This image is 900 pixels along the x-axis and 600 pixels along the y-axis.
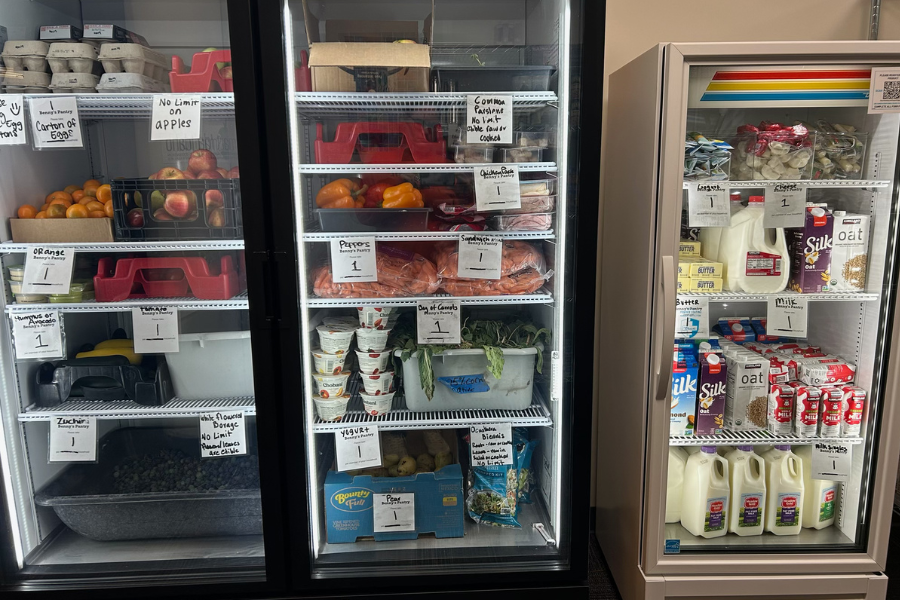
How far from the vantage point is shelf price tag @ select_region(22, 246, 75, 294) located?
1.92 meters

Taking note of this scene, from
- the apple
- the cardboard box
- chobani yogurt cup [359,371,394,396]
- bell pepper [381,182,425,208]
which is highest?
the apple

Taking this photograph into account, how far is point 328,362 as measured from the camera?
6.84 feet

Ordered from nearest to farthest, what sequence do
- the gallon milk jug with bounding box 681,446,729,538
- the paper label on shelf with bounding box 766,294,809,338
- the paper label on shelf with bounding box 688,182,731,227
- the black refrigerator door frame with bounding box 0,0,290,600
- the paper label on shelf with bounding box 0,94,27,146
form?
the black refrigerator door frame with bounding box 0,0,290,600, the paper label on shelf with bounding box 0,94,27,146, the paper label on shelf with bounding box 688,182,731,227, the paper label on shelf with bounding box 766,294,809,338, the gallon milk jug with bounding box 681,446,729,538

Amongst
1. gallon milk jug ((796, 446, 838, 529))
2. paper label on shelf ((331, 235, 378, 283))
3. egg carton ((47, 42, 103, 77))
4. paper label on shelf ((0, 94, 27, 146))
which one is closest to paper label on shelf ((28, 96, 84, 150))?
paper label on shelf ((0, 94, 27, 146))

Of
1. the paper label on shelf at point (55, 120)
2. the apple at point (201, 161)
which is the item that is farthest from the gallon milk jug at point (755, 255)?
the paper label on shelf at point (55, 120)

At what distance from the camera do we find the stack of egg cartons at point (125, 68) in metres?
1.91

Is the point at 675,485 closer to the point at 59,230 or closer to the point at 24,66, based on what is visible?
the point at 59,230

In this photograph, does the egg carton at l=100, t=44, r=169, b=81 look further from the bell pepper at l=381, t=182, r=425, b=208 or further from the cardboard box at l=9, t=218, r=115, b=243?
the bell pepper at l=381, t=182, r=425, b=208

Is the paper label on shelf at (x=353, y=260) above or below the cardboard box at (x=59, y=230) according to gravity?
below

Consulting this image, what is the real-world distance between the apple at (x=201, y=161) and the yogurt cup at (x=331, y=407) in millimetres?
863

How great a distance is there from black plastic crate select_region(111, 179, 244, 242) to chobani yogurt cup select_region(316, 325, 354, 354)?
1.44 feet

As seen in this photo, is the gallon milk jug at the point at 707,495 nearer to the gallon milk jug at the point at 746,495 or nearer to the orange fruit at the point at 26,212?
the gallon milk jug at the point at 746,495

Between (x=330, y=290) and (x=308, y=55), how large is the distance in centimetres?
77

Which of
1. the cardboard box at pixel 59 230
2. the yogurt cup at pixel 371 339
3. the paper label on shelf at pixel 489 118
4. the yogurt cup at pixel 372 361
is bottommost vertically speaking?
the yogurt cup at pixel 372 361
